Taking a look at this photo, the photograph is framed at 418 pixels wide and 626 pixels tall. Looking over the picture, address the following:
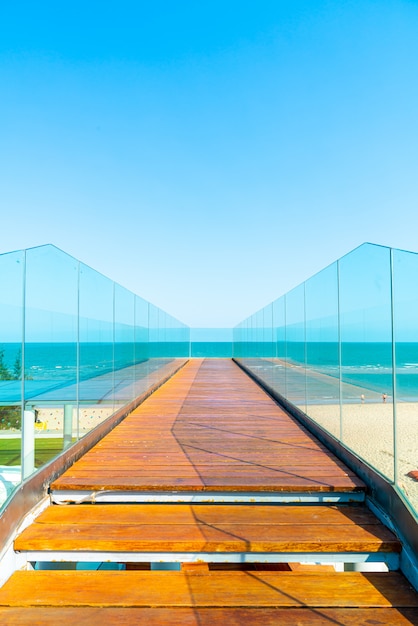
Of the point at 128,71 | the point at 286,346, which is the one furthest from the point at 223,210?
the point at 286,346

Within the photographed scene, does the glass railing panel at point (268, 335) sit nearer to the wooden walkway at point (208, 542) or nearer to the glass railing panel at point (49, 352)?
the wooden walkway at point (208, 542)

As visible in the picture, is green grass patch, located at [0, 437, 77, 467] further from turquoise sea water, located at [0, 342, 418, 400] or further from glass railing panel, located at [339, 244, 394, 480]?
glass railing panel, located at [339, 244, 394, 480]

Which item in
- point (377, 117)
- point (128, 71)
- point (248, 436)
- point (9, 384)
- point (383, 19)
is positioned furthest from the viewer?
point (128, 71)

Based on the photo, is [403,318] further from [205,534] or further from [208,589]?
[208,589]

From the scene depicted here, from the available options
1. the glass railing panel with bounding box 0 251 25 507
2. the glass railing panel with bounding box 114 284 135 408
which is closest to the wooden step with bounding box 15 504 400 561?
the glass railing panel with bounding box 0 251 25 507

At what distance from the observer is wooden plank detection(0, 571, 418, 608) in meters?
1.71

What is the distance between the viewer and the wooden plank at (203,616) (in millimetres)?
1582

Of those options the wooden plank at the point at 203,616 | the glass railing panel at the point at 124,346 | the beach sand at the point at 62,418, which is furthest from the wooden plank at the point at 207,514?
the glass railing panel at the point at 124,346

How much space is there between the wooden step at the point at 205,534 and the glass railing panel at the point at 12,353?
1.08 feet

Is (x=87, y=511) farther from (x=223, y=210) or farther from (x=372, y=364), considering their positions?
(x=223, y=210)

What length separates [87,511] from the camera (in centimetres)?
244

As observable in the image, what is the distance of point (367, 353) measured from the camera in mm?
3258

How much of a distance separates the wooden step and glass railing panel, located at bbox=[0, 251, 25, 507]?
330 millimetres

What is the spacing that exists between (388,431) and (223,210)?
2034 centimetres
